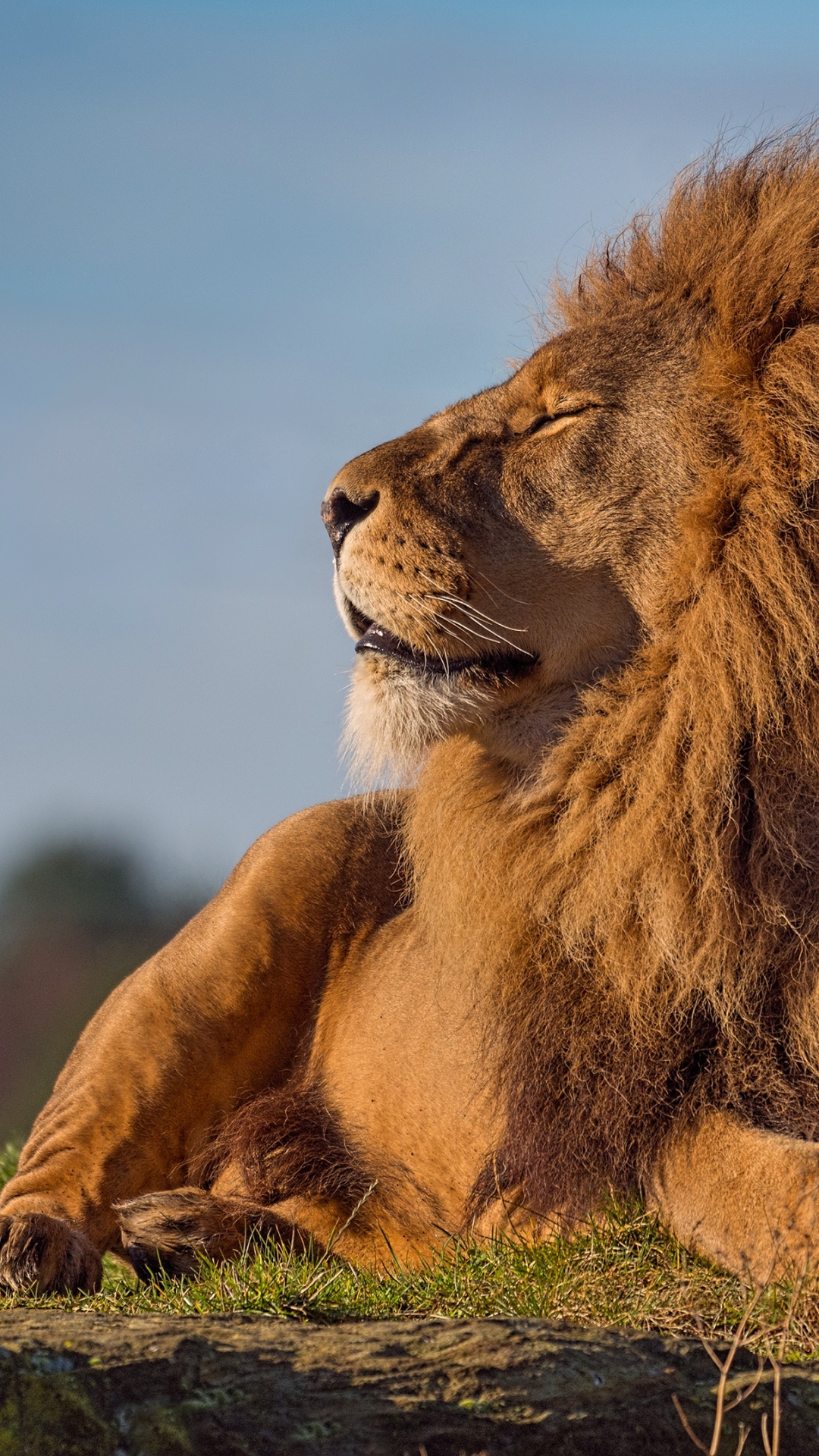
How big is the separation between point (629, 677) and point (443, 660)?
18.6 inches

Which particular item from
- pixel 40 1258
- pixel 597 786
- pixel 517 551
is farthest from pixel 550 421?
pixel 40 1258

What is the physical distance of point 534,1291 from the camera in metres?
2.88

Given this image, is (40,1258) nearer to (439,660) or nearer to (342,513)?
(439,660)

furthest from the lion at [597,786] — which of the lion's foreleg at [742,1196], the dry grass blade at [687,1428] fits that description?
the dry grass blade at [687,1428]

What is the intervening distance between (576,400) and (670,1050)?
1.66m

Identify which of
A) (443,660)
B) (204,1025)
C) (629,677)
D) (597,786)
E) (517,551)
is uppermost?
(517,551)

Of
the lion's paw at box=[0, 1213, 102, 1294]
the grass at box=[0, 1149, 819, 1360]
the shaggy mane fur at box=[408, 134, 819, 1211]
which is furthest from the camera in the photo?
the lion's paw at box=[0, 1213, 102, 1294]

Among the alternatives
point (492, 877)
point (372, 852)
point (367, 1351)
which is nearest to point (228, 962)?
point (372, 852)

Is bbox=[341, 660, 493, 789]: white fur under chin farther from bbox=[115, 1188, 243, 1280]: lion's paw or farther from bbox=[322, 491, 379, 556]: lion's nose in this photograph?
bbox=[115, 1188, 243, 1280]: lion's paw

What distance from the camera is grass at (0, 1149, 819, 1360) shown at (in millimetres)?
2689

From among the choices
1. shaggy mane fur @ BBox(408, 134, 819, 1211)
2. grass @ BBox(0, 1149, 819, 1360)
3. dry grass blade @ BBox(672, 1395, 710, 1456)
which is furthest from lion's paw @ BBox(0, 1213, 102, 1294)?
dry grass blade @ BBox(672, 1395, 710, 1456)

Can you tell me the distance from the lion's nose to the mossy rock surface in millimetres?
2145

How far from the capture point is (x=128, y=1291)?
3.38 m

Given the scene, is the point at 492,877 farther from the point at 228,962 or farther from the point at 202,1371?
the point at 202,1371
